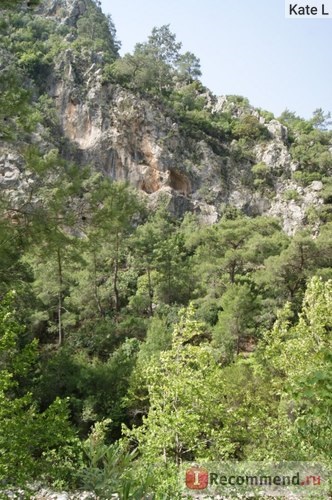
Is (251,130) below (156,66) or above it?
below

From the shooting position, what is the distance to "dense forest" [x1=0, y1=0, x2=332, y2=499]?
16.7 ft

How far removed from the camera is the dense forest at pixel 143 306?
5082 mm

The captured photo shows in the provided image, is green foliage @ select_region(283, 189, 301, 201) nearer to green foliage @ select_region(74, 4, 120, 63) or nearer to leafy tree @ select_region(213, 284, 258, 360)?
leafy tree @ select_region(213, 284, 258, 360)

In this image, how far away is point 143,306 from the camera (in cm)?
2178

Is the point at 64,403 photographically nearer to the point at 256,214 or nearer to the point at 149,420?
the point at 149,420

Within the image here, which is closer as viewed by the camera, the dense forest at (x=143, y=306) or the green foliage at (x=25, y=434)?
the green foliage at (x=25, y=434)

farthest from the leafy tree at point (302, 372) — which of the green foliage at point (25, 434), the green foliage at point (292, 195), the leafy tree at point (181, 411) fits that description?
the green foliage at point (292, 195)

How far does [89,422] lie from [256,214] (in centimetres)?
2944

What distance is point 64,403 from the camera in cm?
507

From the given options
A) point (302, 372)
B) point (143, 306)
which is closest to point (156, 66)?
point (143, 306)

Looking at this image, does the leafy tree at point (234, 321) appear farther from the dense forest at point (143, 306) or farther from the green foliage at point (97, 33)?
the green foliage at point (97, 33)

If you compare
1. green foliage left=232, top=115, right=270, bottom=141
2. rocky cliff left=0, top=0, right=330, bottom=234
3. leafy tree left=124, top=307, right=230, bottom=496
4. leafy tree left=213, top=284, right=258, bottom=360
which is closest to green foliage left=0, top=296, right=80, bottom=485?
leafy tree left=124, top=307, right=230, bottom=496

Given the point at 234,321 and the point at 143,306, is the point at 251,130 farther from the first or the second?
the point at 234,321

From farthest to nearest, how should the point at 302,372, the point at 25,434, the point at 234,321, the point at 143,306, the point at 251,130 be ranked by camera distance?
1. the point at 251,130
2. the point at 143,306
3. the point at 234,321
4. the point at 302,372
5. the point at 25,434
